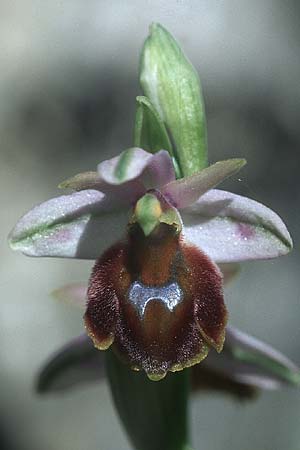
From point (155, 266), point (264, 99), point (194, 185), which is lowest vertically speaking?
point (264, 99)

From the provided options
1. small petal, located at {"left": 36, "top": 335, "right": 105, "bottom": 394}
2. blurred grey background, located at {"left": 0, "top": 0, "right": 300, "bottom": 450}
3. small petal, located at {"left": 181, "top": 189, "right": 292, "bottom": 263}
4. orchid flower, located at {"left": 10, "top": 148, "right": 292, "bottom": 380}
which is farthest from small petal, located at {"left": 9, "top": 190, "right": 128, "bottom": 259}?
blurred grey background, located at {"left": 0, "top": 0, "right": 300, "bottom": 450}

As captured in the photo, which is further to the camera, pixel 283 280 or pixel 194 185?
pixel 283 280

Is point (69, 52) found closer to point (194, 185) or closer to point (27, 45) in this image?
point (27, 45)

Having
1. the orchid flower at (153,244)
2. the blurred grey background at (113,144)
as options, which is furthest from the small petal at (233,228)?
the blurred grey background at (113,144)

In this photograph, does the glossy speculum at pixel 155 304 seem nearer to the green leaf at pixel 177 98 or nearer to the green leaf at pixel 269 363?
the green leaf at pixel 177 98

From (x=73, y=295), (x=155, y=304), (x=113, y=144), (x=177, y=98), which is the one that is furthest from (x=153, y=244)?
(x=113, y=144)

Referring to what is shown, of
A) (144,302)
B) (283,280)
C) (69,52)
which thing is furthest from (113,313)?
(69,52)
